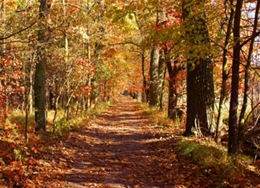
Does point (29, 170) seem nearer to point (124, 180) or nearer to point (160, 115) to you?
point (124, 180)

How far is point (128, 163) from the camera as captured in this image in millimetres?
8984

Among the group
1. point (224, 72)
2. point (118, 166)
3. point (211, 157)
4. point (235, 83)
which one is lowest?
point (118, 166)

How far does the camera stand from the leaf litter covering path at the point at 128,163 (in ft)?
23.6

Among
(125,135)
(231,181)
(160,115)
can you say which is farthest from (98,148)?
(160,115)

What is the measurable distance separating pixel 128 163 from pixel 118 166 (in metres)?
0.42

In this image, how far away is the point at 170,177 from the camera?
7.59 m

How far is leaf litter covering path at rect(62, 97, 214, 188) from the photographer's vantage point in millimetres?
7199

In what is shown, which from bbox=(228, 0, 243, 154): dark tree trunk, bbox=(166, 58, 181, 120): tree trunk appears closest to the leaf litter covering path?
bbox=(228, 0, 243, 154): dark tree trunk

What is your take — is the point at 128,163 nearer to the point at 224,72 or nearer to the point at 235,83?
the point at 235,83

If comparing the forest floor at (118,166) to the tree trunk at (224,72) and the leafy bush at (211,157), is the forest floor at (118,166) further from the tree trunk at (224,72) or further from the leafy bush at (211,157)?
the tree trunk at (224,72)

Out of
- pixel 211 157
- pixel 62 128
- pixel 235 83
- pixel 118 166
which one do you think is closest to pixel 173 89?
pixel 62 128

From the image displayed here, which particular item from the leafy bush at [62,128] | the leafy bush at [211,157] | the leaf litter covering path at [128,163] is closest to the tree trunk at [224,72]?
the leafy bush at [211,157]

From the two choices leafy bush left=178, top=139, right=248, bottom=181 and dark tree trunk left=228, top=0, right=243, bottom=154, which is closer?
leafy bush left=178, top=139, right=248, bottom=181

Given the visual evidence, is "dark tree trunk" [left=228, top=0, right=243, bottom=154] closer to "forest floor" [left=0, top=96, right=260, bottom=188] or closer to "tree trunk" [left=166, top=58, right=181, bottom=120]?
"forest floor" [left=0, top=96, right=260, bottom=188]
